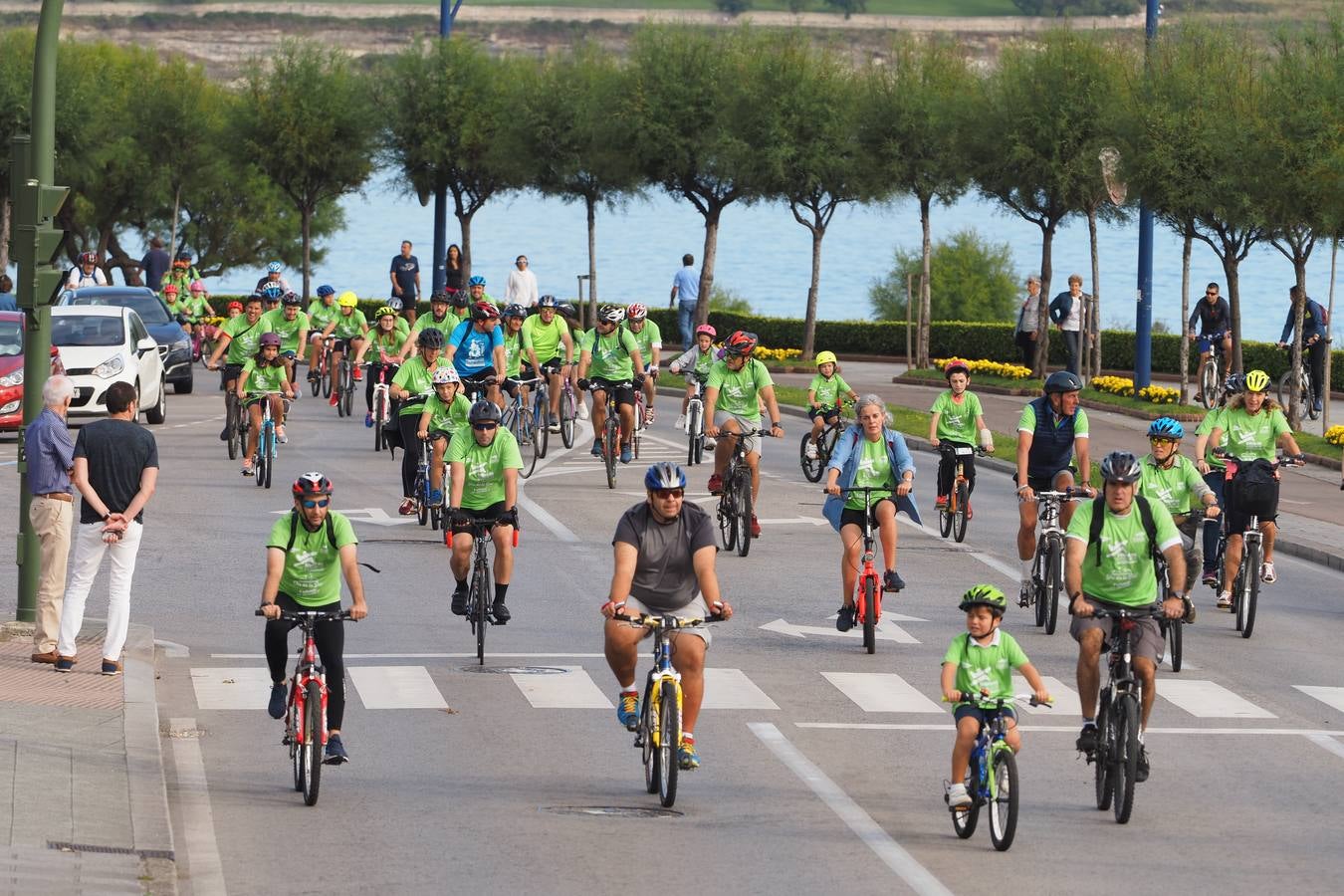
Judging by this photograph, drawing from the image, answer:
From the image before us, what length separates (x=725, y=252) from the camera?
178m

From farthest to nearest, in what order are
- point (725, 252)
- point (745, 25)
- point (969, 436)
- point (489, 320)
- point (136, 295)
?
point (725, 252), point (745, 25), point (136, 295), point (489, 320), point (969, 436)

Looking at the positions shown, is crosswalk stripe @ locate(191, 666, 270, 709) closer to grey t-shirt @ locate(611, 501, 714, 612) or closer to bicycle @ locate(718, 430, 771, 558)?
grey t-shirt @ locate(611, 501, 714, 612)

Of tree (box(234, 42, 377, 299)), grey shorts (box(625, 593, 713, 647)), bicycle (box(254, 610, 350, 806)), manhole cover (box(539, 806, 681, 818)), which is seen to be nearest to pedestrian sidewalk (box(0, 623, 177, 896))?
bicycle (box(254, 610, 350, 806))

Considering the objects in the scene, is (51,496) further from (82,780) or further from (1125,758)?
(1125,758)

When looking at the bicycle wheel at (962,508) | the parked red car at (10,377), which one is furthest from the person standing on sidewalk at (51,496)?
the parked red car at (10,377)

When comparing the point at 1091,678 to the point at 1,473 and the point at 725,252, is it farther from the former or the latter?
the point at 725,252

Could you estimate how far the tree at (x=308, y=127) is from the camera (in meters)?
57.8

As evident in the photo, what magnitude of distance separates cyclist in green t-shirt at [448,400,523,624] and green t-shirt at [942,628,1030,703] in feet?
16.8

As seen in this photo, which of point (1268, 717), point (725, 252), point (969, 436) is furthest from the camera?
point (725, 252)

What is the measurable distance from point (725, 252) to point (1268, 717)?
165m

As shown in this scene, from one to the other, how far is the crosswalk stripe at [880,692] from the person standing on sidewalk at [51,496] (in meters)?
4.65

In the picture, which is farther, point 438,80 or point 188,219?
point 188,219

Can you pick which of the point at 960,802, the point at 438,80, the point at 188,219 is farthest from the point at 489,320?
the point at 188,219

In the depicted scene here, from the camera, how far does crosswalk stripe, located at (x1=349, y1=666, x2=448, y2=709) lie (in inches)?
563
